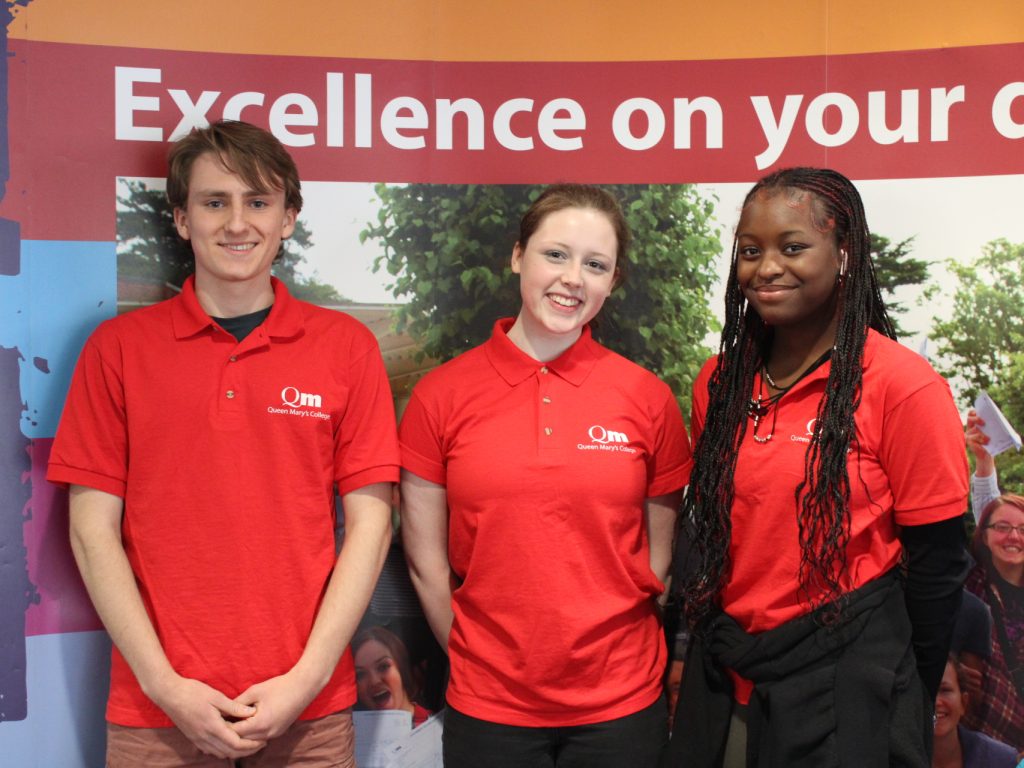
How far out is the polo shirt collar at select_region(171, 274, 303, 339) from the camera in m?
2.37

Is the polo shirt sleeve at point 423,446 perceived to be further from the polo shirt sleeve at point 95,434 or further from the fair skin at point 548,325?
the polo shirt sleeve at point 95,434

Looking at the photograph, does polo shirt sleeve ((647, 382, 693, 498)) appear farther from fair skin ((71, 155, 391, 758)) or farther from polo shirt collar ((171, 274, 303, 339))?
polo shirt collar ((171, 274, 303, 339))

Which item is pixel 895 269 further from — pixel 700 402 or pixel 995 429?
pixel 700 402

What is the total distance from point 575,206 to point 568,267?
0.16 meters

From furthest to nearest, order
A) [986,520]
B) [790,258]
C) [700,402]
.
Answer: [986,520]
[700,402]
[790,258]

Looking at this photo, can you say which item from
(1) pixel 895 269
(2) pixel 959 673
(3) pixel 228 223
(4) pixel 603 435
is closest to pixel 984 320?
(1) pixel 895 269

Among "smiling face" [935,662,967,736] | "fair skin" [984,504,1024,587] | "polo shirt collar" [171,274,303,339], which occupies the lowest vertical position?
"smiling face" [935,662,967,736]

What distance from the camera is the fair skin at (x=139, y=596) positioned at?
2217 millimetres

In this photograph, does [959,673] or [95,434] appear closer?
[95,434]

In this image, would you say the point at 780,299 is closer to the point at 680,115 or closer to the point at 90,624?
the point at 680,115

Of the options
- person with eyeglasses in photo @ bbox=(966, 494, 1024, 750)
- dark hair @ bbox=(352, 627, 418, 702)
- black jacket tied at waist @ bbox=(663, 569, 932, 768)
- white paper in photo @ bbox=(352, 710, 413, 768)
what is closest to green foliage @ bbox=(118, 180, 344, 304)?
dark hair @ bbox=(352, 627, 418, 702)

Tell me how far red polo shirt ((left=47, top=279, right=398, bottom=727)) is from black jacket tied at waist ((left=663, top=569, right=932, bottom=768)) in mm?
964

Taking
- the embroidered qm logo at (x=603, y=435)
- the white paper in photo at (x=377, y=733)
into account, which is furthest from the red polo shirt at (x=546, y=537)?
the white paper in photo at (x=377, y=733)

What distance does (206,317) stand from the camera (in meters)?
2.37
